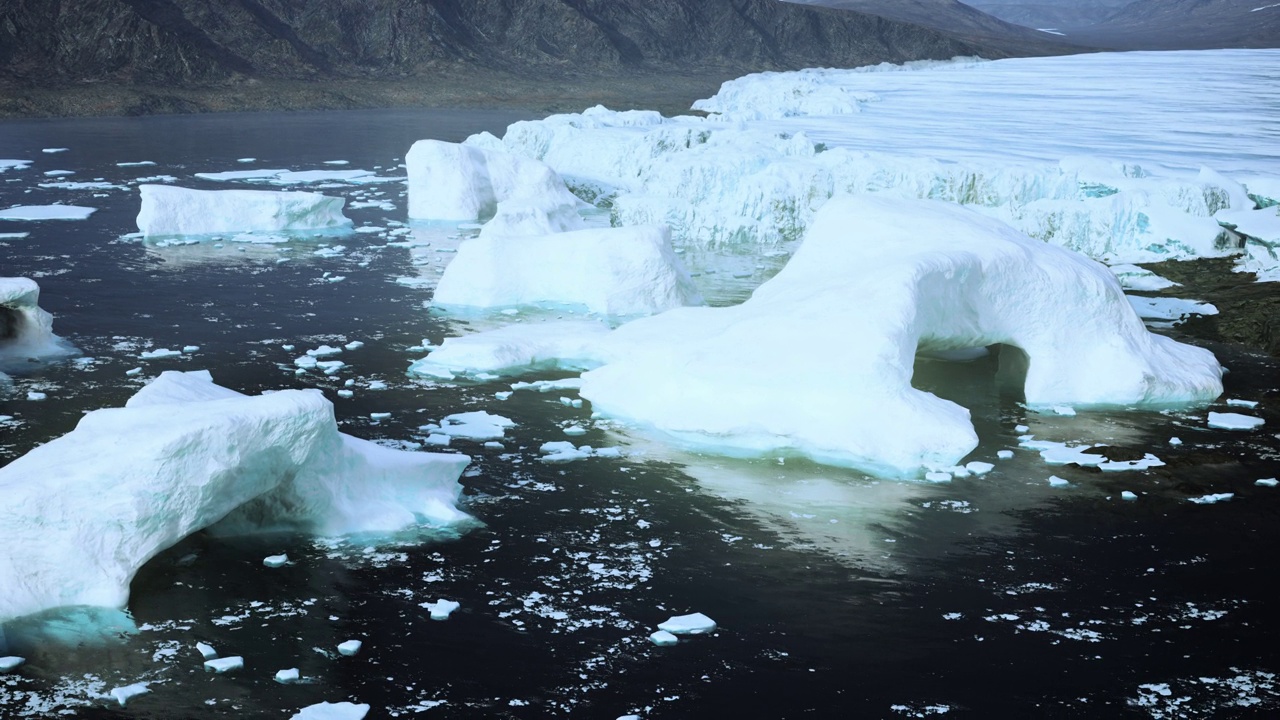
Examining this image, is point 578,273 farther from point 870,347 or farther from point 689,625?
point 689,625

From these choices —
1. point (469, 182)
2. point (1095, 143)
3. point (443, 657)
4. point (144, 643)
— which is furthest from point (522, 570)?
point (1095, 143)

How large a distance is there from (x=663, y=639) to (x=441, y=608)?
123cm

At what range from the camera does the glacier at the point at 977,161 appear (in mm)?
17484

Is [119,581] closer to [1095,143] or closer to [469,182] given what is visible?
[469,182]

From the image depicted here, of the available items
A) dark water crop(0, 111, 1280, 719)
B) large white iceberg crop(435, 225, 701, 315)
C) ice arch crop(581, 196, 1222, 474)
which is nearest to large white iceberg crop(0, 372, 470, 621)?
dark water crop(0, 111, 1280, 719)

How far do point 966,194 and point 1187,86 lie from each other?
1733cm

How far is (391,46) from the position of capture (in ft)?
186

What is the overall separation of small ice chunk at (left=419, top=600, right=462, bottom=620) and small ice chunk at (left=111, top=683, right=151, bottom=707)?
1478 mm

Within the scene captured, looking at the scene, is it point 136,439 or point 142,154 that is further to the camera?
point 142,154

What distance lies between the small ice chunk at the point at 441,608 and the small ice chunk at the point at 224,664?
3.37 feet

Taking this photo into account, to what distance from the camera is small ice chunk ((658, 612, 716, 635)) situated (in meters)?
6.51

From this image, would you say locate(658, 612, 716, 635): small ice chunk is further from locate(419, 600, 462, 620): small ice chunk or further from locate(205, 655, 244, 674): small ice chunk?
locate(205, 655, 244, 674): small ice chunk

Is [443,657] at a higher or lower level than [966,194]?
lower

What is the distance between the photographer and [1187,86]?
107ft
